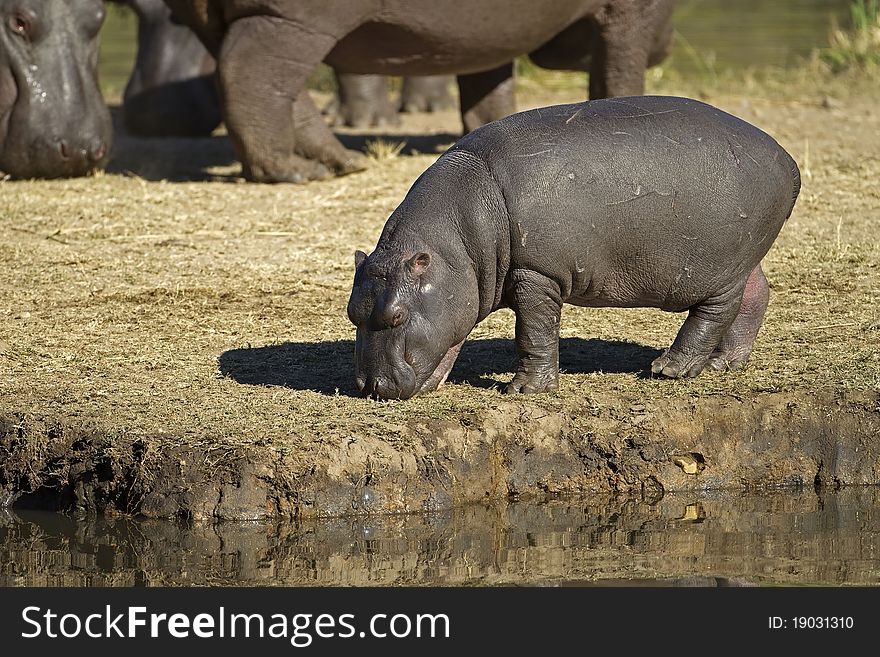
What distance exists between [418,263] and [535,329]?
49cm

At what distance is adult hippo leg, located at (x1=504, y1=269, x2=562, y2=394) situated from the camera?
5.15 meters

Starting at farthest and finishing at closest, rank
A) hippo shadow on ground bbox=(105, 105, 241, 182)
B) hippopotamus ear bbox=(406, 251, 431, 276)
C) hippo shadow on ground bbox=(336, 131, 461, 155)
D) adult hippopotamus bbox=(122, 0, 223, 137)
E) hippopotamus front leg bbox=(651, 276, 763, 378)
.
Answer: adult hippopotamus bbox=(122, 0, 223, 137) < hippo shadow on ground bbox=(336, 131, 461, 155) < hippo shadow on ground bbox=(105, 105, 241, 182) < hippopotamus front leg bbox=(651, 276, 763, 378) < hippopotamus ear bbox=(406, 251, 431, 276)

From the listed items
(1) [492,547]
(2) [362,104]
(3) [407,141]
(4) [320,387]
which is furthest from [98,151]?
(1) [492,547]

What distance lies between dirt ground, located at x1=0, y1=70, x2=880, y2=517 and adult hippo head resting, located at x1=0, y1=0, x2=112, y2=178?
76 centimetres

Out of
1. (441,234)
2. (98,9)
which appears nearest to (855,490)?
(441,234)

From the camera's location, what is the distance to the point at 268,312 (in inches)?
260

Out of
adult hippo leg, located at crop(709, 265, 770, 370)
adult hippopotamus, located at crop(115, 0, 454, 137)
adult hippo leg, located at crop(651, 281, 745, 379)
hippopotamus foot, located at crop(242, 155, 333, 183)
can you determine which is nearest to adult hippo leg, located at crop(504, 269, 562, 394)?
adult hippo leg, located at crop(651, 281, 745, 379)

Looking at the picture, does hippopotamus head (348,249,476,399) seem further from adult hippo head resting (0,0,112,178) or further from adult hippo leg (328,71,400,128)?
adult hippo leg (328,71,400,128)

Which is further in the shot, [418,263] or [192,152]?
[192,152]

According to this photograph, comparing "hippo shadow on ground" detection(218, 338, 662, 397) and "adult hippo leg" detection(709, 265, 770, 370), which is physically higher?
"adult hippo leg" detection(709, 265, 770, 370)

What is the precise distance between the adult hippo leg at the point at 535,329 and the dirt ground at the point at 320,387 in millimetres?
80

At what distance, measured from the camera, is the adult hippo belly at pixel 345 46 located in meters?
8.50

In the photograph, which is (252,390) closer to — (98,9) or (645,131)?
(645,131)

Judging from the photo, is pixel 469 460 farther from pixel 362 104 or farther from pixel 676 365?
pixel 362 104
